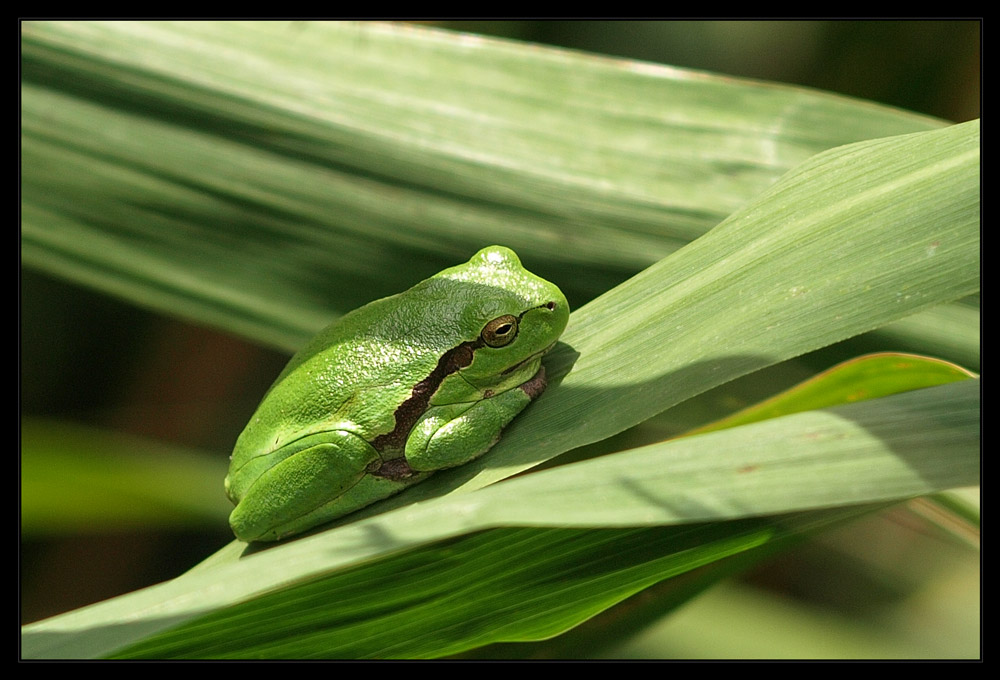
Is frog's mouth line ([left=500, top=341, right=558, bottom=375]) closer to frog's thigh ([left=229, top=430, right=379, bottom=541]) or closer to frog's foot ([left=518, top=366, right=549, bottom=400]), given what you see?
frog's foot ([left=518, top=366, right=549, bottom=400])

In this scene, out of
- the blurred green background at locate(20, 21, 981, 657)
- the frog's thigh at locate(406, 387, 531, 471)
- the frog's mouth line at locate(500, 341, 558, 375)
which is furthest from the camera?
the blurred green background at locate(20, 21, 981, 657)

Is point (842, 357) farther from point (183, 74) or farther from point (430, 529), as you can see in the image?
point (183, 74)

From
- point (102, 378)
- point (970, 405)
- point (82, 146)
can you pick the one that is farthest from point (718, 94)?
point (102, 378)

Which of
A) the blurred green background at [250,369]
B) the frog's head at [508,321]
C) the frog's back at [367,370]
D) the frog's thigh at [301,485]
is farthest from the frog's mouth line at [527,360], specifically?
the blurred green background at [250,369]

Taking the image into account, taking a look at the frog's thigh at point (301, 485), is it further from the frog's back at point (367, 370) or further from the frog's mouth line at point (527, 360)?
the frog's mouth line at point (527, 360)

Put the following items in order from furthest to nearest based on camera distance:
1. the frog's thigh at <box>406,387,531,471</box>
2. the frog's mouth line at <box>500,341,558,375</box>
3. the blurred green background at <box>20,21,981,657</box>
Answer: the blurred green background at <box>20,21,981,657</box> → the frog's mouth line at <box>500,341,558,375</box> → the frog's thigh at <box>406,387,531,471</box>

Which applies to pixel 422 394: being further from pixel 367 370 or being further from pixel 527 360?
pixel 527 360

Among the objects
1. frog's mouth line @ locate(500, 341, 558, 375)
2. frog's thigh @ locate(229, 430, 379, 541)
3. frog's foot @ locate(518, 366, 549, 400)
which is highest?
frog's mouth line @ locate(500, 341, 558, 375)

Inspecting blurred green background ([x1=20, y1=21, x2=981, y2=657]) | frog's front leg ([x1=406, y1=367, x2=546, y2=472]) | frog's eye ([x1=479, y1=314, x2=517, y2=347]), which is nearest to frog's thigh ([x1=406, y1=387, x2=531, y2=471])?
frog's front leg ([x1=406, y1=367, x2=546, y2=472])

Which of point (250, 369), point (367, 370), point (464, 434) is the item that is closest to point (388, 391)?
point (367, 370)
